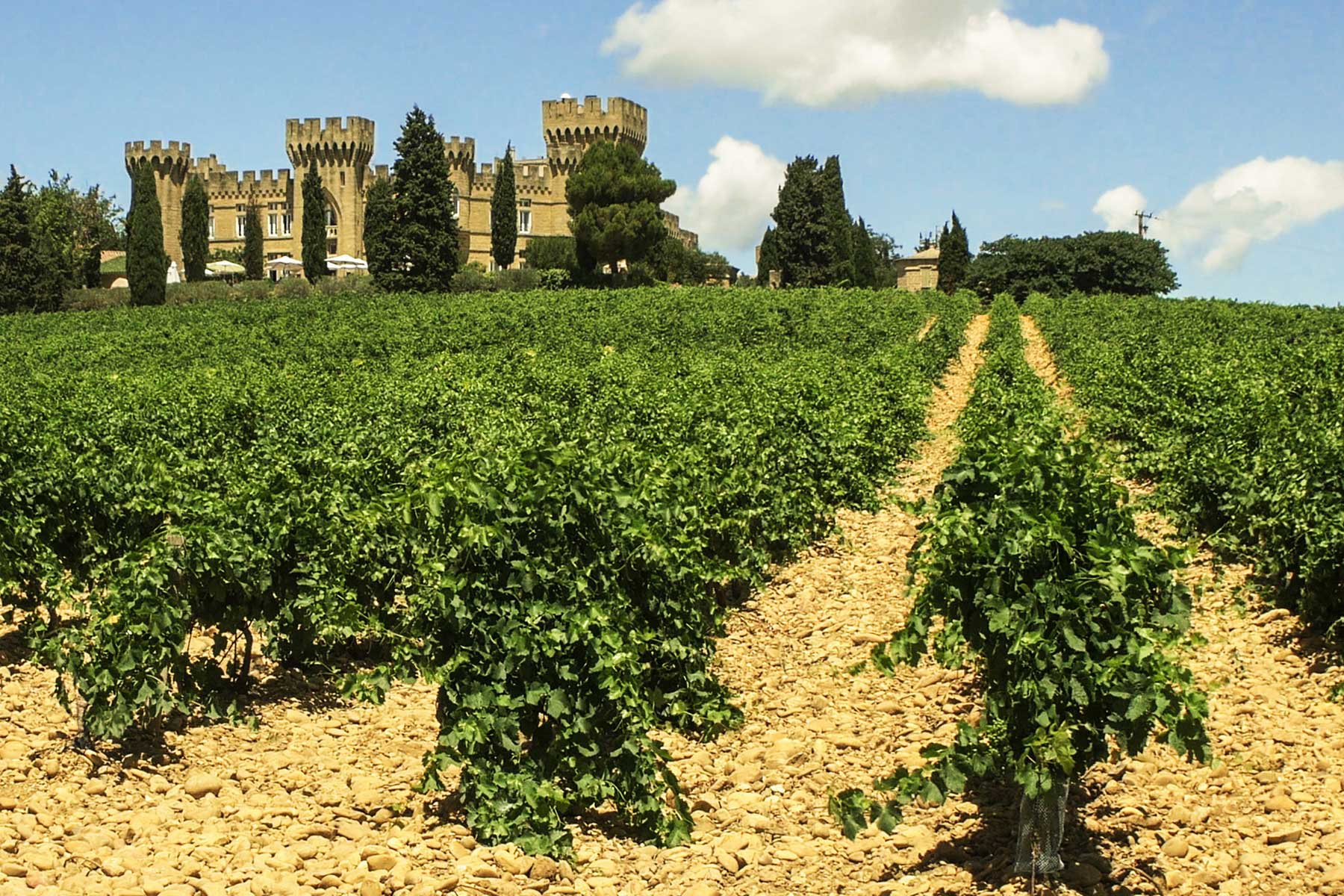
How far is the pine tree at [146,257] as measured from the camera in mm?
55438

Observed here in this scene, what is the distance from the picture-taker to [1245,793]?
6617 millimetres

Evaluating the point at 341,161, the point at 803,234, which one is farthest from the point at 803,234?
the point at 341,161

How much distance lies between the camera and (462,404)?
14.8 metres

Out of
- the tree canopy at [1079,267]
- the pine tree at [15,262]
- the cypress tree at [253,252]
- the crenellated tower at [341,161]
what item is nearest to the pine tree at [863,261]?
the tree canopy at [1079,267]

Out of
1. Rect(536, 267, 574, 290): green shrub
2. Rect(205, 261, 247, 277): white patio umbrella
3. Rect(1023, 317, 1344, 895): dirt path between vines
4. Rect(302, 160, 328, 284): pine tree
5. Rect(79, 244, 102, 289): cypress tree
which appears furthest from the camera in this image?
Rect(79, 244, 102, 289): cypress tree

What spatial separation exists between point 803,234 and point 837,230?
1.94 m

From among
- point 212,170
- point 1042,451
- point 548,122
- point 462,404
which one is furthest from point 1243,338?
point 212,170

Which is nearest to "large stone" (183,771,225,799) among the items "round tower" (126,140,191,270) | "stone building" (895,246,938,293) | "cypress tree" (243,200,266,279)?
"cypress tree" (243,200,266,279)

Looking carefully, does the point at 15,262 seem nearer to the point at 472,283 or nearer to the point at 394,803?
the point at 472,283

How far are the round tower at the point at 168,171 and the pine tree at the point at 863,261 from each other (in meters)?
37.2

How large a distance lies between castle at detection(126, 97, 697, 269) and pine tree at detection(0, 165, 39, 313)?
16.1 m

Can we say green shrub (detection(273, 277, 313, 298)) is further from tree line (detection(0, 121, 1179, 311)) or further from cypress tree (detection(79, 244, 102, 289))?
cypress tree (detection(79, 244, 102, 289))

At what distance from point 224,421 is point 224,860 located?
9.36 metres

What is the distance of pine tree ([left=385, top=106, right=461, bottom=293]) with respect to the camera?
2110 inches
